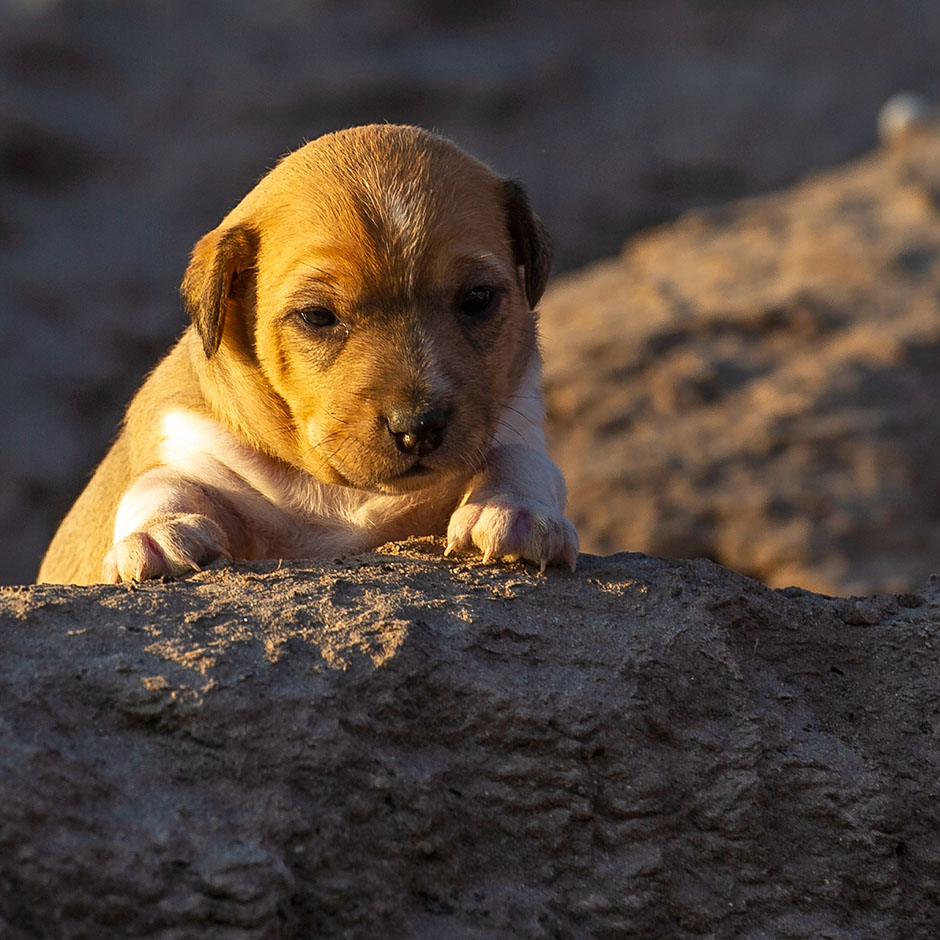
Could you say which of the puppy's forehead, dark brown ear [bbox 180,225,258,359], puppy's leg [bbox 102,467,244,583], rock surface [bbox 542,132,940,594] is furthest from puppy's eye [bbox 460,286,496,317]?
rock surface [bbox 542,132,940,594]

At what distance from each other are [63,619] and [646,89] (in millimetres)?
16447

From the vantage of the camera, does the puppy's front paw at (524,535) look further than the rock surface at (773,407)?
No

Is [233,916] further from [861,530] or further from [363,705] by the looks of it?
[861,530]

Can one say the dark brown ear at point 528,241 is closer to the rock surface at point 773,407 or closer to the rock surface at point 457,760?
the rock surface at point 457,760

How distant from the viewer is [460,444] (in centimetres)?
452

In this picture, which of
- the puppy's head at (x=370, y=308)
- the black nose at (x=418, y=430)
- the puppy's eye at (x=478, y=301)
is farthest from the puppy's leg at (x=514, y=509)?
the puppy's eye at (x=478, y=301)

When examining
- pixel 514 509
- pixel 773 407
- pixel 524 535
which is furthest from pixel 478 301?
pixel 773 407

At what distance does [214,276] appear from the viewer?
4961 mm

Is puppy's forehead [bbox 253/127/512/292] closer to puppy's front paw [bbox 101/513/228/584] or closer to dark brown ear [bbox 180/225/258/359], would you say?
dark brown ear [bbox 180/225/258/359]

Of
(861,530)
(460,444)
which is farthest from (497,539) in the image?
(861,530)

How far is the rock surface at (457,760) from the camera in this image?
3037 millimetres

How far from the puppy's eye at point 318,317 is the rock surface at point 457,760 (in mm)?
858

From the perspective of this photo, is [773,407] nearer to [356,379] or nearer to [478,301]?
[478,301]

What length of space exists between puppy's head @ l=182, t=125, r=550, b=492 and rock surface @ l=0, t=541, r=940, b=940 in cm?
47
